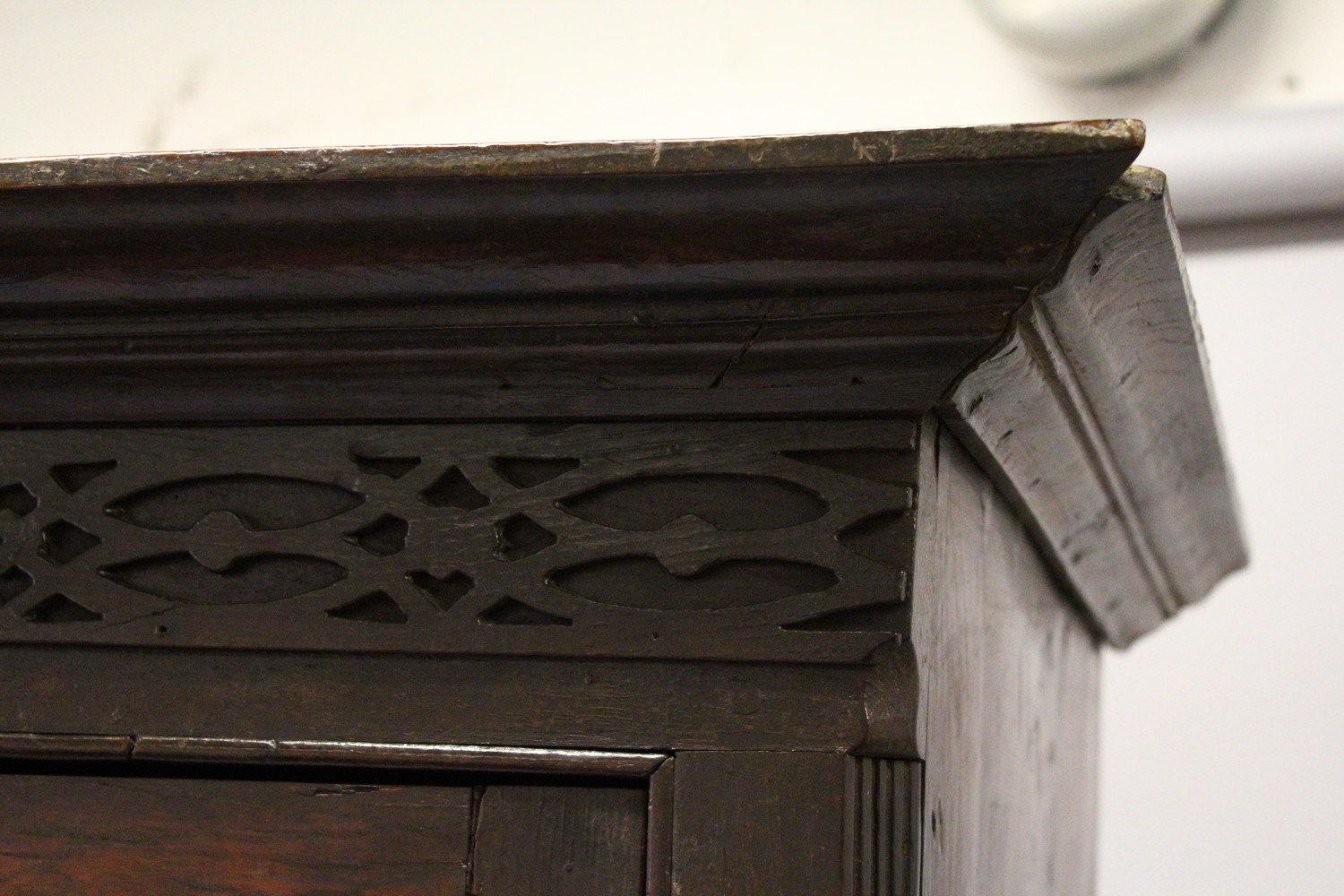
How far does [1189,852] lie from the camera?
1.02m

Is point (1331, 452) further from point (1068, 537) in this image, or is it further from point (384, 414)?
point (384, 414)

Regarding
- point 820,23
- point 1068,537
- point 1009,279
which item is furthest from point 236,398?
point 820,23

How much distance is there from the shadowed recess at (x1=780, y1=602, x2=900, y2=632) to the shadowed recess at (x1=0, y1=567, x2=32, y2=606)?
0.80ft

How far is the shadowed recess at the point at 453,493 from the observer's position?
0.42 m

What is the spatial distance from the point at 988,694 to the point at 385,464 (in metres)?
0.24

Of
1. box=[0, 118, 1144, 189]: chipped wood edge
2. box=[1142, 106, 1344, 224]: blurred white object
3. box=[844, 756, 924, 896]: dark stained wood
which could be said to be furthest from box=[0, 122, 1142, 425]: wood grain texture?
box=[1142, 106, 1344, 224]: blurred white object

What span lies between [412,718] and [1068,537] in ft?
1.18

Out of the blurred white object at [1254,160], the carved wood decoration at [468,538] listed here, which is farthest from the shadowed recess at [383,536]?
the blurred white object at [1254,160]

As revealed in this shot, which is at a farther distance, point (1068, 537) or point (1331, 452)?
point (1331, 452)

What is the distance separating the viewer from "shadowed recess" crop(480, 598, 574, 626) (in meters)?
0.41

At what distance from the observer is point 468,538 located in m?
0.42

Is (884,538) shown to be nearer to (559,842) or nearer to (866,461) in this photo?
(866,461)

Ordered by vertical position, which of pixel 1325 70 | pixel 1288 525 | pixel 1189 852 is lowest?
pixel 1189 852

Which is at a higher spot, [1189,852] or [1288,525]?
[1288,525]
